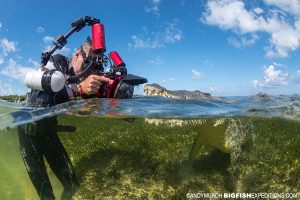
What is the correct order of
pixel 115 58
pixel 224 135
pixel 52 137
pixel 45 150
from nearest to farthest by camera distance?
pixel 115 58 < pixel 45 150 < pixel 52 137 < pixel 224 135

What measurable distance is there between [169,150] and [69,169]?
2.29 metres

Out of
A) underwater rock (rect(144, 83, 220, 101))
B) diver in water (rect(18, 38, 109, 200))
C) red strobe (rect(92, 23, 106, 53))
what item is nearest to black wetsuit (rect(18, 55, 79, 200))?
diver in water (rect(18, 38, 109, 200))

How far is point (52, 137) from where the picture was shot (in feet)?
22.1

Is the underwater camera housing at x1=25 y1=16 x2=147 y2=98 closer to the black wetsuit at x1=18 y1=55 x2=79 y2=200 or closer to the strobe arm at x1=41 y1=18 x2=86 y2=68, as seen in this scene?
the strobe arm at x1=41 y1=18 x2=86 y2=68

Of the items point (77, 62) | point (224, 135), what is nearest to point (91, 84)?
point (77, 62)

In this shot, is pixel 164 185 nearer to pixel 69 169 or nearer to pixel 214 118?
pixel 69 169

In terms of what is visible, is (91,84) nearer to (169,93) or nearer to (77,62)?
(77,62)

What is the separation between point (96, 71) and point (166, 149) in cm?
276

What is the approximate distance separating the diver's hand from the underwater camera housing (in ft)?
0.37

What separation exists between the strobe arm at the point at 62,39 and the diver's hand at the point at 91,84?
794 millimetres

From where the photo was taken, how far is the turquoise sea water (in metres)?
7.18

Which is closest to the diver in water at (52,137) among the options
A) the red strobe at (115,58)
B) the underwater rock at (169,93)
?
the red strobe at (115,58)

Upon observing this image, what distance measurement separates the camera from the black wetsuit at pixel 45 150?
6.22m

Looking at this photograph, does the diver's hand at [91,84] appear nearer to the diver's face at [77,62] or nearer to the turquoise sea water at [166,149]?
the diver's face at [77,62]
